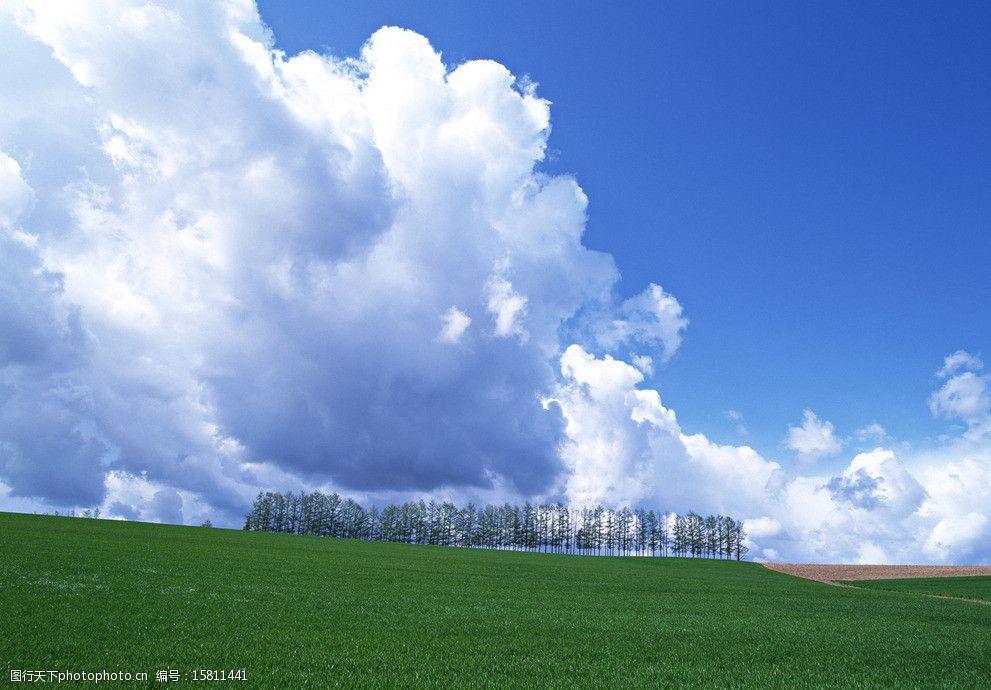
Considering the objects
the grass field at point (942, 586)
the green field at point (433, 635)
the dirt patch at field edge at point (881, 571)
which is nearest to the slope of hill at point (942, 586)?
the grass field at point (942, 586)

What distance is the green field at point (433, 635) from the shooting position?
47.6 feet

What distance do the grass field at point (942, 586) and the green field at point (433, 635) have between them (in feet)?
112

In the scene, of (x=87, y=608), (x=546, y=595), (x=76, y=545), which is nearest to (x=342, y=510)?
(x=76, y=545)

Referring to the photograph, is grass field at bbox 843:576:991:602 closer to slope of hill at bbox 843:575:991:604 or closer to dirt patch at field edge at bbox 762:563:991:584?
slope of hill at bbox 843:575:991:604

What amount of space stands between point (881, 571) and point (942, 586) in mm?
31648

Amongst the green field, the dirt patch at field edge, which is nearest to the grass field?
the dirt patch at field edge

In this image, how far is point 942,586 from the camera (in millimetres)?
71750

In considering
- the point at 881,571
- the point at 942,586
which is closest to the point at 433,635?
the point at 942,586

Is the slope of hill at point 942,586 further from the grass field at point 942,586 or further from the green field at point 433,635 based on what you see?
the green field at point 433,635

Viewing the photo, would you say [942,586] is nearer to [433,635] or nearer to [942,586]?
[942,586]

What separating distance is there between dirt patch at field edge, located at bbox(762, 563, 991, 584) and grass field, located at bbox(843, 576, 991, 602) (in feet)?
18.7

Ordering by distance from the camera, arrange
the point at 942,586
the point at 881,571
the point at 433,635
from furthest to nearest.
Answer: the point at 881,571
the point at 942,586
the point at 433,635

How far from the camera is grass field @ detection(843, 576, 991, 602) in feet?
205

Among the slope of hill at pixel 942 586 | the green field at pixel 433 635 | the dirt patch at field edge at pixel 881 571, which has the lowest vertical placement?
the dirt patch at field edge at pixel 881 571
